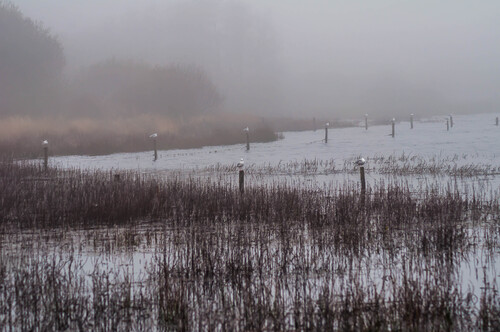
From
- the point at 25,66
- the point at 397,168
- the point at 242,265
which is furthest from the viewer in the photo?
the point at 25,66

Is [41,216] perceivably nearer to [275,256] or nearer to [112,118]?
[275,256]

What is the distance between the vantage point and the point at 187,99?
49.7 m

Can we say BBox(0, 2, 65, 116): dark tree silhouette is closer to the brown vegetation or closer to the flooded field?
the brown vegetation

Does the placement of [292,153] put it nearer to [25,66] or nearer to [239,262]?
[25,66]

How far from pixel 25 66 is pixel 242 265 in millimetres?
39517

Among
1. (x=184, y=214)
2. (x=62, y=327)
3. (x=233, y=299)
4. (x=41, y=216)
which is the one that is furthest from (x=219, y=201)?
(x=62, y=327)

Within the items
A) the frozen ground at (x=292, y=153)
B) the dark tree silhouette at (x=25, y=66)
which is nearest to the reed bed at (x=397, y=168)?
the frozen ground at (x=292, y=153)

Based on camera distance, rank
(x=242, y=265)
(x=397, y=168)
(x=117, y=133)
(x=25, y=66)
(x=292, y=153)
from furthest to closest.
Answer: (x=25, y=66) → (x=117, y=133) → (x=292, y=153) → (x=397, y=168) → (x=242, y=265)

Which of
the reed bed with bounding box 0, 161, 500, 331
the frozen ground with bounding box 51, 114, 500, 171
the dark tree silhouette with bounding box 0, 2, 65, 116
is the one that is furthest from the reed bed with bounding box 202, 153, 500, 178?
the dark tree silhouette with bounding box 0, 2, 65, 116

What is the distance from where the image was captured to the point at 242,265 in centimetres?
640

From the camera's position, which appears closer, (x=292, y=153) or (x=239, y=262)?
(x=239, y=262)

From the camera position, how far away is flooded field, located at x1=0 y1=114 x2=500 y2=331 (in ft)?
15.5

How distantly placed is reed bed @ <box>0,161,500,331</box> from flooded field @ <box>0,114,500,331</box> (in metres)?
0.02

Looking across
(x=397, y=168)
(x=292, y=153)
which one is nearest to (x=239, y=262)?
(x=397, y=168)
